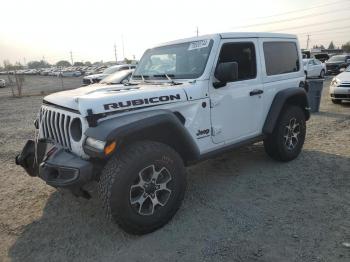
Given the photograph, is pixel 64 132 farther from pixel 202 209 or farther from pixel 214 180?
pixel 214 180

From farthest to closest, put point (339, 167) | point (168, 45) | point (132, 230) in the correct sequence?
point (339, 167)
point (168, 45)
point (132, 230)

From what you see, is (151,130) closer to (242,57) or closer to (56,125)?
(56,125)

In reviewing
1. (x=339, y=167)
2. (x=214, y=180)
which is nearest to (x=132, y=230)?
(x=214, y=180)

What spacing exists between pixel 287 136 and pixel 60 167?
141 inches

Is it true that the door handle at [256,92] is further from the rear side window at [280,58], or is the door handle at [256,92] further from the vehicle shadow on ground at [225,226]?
the vehicle shadow on ground at [225,226]

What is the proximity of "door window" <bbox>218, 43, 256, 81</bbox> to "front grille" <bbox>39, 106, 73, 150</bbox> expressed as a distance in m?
2.01

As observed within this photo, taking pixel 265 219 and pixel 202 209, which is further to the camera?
pixel 202 209

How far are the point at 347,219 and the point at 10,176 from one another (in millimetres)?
4733

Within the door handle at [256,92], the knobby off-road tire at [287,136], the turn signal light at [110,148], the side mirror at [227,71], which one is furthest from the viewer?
the knobby off-road tire at [287,136]

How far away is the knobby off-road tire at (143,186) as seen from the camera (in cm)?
307

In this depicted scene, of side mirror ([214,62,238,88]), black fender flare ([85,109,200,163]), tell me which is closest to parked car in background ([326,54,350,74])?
side mirror ([214,62,238,88])

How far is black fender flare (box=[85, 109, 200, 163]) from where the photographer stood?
298cm

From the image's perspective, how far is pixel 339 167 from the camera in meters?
5.01

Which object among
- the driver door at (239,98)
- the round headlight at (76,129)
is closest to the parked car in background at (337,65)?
the driver door at (239,98)
